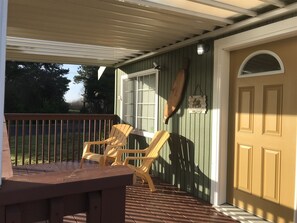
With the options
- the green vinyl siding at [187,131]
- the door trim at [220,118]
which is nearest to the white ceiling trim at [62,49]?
the green vinyl siding at [187,131]

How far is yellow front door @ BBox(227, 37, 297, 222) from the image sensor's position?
3.00 m

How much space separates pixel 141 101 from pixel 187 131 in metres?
1.93

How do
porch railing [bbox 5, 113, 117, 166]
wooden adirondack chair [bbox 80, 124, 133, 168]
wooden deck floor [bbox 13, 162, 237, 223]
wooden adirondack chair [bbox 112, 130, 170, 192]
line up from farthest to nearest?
porch railing [bbox 5, 113, 117, 166], wooden adirondack chair [bbox 80, 124, 133, 168], wooden adirondack chair [bbox 112, 130, 170, 192], wooden deck floor [bbox 13, 162, 237, 223]

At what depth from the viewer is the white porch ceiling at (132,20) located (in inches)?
115

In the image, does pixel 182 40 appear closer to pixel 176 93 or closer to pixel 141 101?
pixel 176 93

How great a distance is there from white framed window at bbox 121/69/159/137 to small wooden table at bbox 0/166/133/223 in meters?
4.39

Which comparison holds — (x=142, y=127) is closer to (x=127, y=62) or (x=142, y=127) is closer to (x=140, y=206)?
(x=127, y=62)

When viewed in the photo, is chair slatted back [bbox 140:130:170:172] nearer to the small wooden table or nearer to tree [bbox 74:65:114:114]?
the small wooden table

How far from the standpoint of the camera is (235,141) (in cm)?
373

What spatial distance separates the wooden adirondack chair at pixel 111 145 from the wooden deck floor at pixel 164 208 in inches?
31.2

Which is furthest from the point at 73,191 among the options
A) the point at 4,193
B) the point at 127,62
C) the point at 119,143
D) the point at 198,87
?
the point at 127,62

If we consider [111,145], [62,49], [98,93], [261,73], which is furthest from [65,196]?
[98,93]

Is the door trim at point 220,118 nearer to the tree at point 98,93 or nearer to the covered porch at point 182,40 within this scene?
the covered porch at point 182,40

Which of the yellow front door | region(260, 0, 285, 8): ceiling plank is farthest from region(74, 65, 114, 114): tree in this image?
region(260, 0, 285, 8): ceiling plank
